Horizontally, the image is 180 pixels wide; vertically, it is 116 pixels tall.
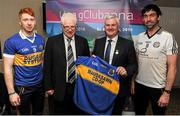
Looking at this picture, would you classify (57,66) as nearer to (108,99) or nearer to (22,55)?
(22,55)

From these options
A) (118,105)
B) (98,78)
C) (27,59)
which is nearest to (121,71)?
(98,78)

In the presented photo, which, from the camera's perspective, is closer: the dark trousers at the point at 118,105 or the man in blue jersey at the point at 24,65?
the man in blue jersey at the point at 24,65

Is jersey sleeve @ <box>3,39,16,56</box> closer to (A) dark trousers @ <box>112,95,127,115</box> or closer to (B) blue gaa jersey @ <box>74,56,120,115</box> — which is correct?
(B) blue gaa jersey @ <box>74,56,120,115</box>

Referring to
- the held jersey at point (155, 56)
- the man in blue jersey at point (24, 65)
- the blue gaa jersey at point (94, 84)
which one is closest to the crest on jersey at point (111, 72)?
the blue gaa jersey at point (94, 84)

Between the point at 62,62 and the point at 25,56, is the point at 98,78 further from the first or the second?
the point at 25,56

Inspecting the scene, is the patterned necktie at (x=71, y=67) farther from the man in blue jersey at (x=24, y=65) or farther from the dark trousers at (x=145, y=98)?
the dark trousers at (x=145, y=98)

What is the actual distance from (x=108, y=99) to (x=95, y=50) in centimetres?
50

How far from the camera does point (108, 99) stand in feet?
8.66

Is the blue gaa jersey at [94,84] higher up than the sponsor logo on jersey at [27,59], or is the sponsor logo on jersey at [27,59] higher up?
the sponsor logo on jersey at [27,59]

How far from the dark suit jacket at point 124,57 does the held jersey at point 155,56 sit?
0.16 metres

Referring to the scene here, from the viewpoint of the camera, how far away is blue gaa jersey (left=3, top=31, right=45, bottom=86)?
2520 millimetres

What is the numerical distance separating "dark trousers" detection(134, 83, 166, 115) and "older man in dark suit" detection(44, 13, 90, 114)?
28.4 inches

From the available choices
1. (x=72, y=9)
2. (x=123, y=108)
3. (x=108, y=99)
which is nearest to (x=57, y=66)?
(x=108, y=99)

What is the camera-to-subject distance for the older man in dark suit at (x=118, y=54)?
8.65 feet
